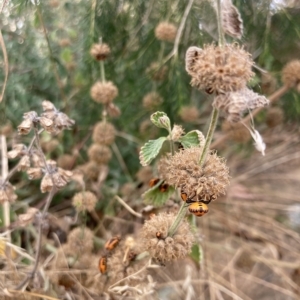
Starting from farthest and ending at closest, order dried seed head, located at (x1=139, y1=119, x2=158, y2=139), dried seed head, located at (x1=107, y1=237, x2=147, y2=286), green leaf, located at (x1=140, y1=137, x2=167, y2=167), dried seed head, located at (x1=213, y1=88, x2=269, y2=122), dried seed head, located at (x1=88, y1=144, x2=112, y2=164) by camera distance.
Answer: dried seed head, located at (x1=139, y1=119, x2=158, y2=139) → dried seed head, located at (x1=88, y1=144, x2=112, y2=164) → dried seed head, located at (x1=107, y1=237, x2=147, y2=286) → green leaf, located at (x1=140, y1=137, x2=167, y2=167) → dried seed head, located at (x1=213, y1=88, x2=269, y2=122)

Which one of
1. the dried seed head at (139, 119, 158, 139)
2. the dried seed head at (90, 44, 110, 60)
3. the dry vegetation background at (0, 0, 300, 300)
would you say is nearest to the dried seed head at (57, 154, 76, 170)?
the dry vegetation background at (0, 0, 300, 300)

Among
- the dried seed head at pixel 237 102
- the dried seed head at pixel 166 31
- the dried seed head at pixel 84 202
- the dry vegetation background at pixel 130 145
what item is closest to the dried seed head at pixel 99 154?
the dry vegetation background at pixel 130 145

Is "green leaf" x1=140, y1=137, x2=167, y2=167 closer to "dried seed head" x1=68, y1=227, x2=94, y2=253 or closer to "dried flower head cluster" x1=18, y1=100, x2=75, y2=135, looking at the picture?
"dried flower head cluster" x1=18, y1=100, x2=75, y2=135

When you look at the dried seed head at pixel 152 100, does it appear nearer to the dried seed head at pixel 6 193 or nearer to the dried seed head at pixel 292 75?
the dried seed head at pixel 292 75

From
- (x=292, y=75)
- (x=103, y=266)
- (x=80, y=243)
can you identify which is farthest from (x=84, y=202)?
(x=292, y=75)

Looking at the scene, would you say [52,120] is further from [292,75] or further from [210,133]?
[292,75]

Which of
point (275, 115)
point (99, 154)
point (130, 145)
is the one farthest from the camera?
point (130, 145)
